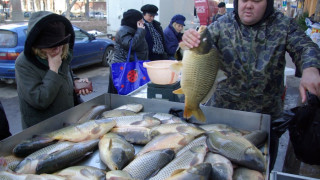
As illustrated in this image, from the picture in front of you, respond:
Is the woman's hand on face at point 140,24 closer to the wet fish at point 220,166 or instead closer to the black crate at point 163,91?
the black crate at point 163,91

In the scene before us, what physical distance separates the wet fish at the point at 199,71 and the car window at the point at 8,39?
6984 mm

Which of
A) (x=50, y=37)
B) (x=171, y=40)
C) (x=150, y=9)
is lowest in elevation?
(x=171, y=40)

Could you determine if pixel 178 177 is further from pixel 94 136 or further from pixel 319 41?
pixel 319 41

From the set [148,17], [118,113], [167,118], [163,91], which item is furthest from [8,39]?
[167,118]

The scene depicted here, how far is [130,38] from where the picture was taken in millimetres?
5211

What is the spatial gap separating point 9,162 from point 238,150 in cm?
156

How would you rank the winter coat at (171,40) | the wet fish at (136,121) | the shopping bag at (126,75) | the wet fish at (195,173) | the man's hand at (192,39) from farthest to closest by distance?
1. the winter coat at (171,40)
2. the shopping bag at (126,75)
3. the wet fish at (136,121)
4. the man's hand at (192,39)
5. the wet fish at (195,173)

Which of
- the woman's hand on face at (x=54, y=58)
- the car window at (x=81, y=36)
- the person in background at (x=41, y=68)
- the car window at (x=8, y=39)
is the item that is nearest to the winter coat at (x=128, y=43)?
the person in background at (x=41, y=68)

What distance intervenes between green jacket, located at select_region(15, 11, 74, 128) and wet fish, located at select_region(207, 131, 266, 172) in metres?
1.52

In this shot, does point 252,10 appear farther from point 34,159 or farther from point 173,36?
point 173,36

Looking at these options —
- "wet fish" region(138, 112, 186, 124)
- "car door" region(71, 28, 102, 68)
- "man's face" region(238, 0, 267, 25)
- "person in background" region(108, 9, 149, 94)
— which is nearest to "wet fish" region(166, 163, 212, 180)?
"wet fish" region(138, 112, 186, 124)

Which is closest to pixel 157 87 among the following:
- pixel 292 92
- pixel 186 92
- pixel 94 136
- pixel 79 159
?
pixel 186 92

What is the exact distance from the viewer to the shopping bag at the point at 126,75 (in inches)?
183

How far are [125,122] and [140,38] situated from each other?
304cm
